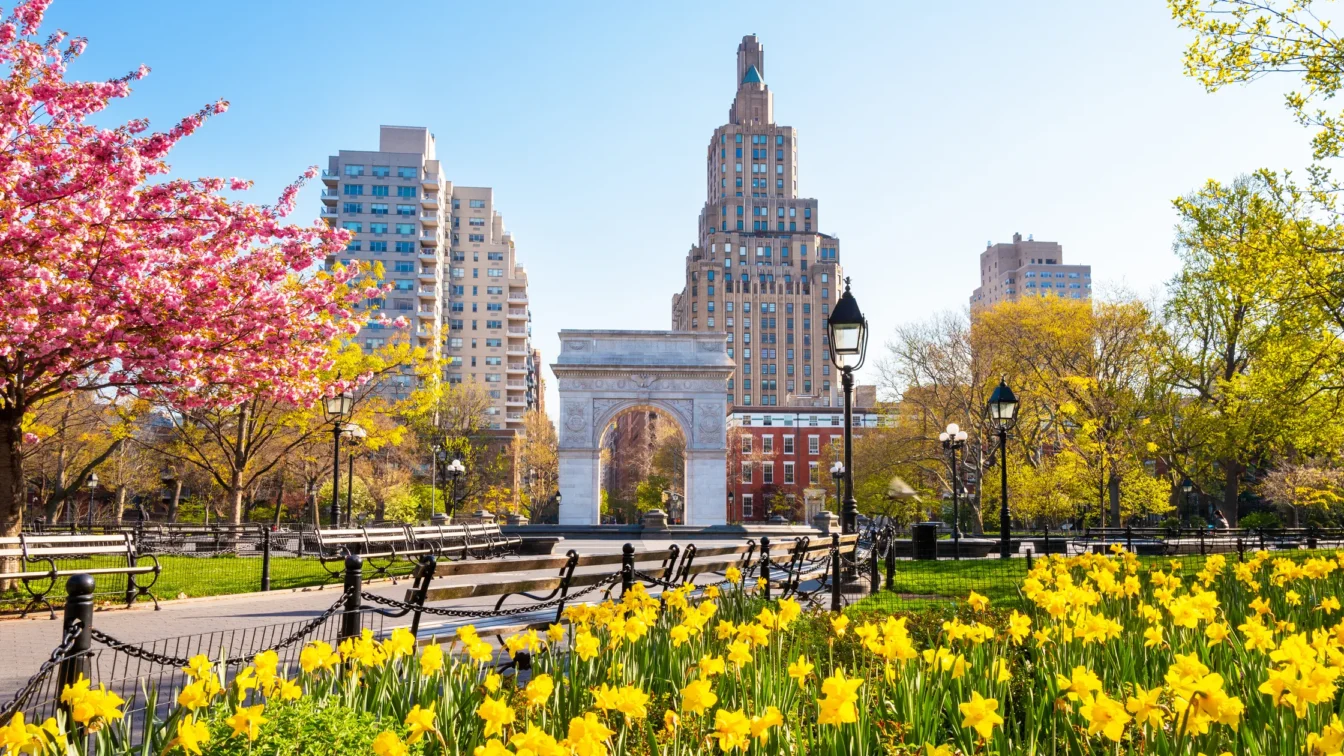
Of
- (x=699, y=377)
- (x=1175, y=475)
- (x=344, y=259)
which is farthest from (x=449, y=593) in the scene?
(x=344, y=259)

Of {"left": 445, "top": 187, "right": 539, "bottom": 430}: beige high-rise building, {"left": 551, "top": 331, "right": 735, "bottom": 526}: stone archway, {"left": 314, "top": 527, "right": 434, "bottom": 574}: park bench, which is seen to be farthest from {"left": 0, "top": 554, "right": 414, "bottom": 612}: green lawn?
{"left": 445, "top": 187, "right": 539, "bottom": 430}: beige high-rise building

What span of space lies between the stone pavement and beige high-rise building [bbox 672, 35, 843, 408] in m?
105

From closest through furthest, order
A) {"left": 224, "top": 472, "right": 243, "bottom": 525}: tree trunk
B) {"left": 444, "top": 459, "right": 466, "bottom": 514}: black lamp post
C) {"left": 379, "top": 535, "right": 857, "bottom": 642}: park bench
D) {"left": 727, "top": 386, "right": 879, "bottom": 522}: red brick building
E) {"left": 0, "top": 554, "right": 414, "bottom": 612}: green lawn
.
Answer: {"left": 379, "top": 535, "right": 857, "bottom": 642}: park bench < {"left": 0, "top": 554, "right": 414, "bottom": 612}: green lawn < {"left": 224, "top": 472, "right": 243, "bottom": 525}: tree trunk < {"left": 444, "top": 459, "right": 466, "bottom": 514}: black lamp post < {"left": 727, "top": 386, "right": 879, "bottom": 522}: red brick building

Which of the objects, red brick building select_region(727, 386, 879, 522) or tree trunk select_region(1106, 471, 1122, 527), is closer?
tree trunk select_region(1106, 471, 1122, 527)

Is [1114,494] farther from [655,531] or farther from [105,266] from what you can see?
[105,266]

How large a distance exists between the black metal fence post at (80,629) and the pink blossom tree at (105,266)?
361 inches

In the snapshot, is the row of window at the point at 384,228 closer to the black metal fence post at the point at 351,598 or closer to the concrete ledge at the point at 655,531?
the concrete ledge at the point at 655,531

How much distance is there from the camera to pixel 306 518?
191 ft

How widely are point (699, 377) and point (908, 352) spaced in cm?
1009

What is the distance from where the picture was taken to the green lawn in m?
13.7

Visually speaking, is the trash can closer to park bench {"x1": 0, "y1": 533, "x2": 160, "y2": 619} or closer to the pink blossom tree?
the pink blossom tree

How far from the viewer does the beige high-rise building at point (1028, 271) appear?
176000mm

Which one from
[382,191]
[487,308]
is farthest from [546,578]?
[487,308]

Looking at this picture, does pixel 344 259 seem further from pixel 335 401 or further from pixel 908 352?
pixel 335 401
